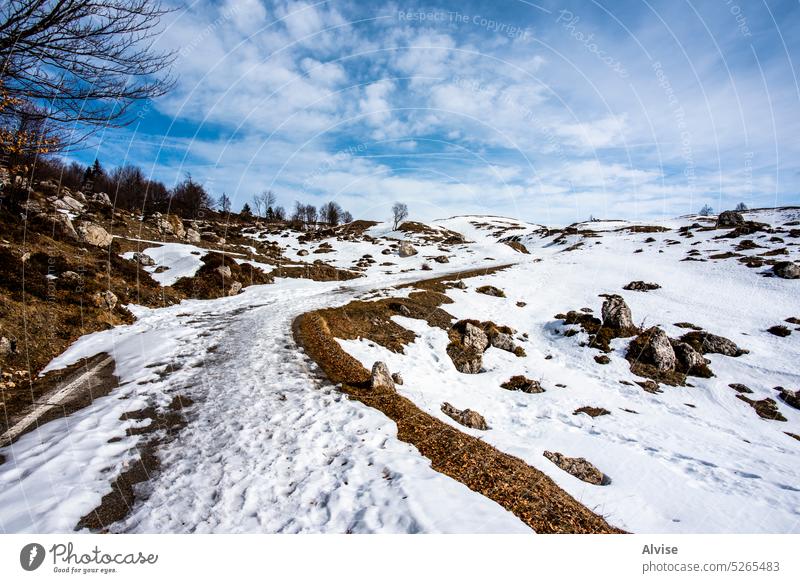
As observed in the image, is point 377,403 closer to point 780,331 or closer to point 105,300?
point 105,300

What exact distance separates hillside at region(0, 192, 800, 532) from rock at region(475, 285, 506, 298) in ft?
0.72

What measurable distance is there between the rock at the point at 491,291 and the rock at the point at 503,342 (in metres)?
10.7

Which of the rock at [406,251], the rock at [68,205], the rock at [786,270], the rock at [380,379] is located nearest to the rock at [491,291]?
the rock at [380,379]

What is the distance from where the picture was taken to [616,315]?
25234 mm

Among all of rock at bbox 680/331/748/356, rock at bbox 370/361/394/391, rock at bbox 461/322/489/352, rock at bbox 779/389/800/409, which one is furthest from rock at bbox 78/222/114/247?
rock at bbox 779/389/800/409

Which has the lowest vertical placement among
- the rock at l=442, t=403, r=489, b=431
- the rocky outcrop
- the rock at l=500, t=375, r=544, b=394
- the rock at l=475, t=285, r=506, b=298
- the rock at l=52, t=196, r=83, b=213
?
the rock at l=500, t=375, r=544, b=394

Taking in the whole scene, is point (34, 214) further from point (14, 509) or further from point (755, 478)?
point (755, 478)

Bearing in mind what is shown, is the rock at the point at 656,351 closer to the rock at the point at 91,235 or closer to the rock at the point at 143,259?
the rock at the point at 143,259

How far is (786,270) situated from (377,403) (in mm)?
47247

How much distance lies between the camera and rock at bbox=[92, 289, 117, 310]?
15500 millimetres

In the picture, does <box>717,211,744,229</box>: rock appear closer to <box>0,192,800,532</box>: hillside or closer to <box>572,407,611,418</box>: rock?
<box>0,192,800,532</box>: hillside

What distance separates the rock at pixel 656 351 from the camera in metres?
20.7

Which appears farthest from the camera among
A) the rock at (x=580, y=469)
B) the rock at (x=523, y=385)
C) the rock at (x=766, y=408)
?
the rock at (x=523, y=385)
